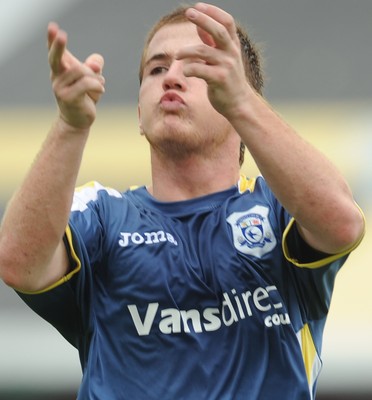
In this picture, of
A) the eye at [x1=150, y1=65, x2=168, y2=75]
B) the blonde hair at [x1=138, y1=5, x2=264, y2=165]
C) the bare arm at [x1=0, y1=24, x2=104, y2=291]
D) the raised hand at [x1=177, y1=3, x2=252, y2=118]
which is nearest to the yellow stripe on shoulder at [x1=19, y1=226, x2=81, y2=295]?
the bare arm at [x1=0, y1=24, x2=104, y2=291]

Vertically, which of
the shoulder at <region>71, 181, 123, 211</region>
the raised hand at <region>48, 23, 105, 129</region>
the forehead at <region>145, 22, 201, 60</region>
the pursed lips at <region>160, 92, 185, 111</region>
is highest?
the forehead at <region>145, 22, 201, 60</region>

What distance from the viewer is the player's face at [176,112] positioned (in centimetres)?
357

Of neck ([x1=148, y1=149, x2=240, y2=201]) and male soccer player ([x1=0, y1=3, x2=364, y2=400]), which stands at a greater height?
neck ([x1=148, y1=149, x2=240, y2=201])

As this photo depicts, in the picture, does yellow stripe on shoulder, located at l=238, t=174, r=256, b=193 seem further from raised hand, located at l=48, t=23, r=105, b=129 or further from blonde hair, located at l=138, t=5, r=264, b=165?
raised hand, located at l=48, t=23, r=105, b=129

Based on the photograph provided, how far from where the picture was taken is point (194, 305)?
334 centimetres

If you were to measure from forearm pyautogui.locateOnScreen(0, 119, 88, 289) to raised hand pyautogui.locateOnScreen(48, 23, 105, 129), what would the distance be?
0.25 feet

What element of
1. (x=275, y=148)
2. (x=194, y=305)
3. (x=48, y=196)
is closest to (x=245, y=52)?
(x=275, y=148)

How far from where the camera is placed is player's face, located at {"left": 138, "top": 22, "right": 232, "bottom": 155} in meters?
3.57

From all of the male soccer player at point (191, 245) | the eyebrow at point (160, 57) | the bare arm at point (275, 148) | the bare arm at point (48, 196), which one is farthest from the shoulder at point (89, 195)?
the bare arm at point (275, 148)

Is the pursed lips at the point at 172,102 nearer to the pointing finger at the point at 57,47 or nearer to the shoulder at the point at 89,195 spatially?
the shoulder at the point at 89,195

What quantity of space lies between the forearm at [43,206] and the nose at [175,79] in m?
0.59

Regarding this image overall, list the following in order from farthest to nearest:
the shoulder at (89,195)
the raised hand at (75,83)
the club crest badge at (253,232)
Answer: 1. the shoulder at (89,195)
2. the club crest badge at (253,232)
3. the raised hand at (75,83)

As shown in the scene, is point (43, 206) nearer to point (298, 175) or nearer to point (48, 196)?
point (48, 196)

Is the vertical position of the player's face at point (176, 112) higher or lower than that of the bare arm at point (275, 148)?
higher
